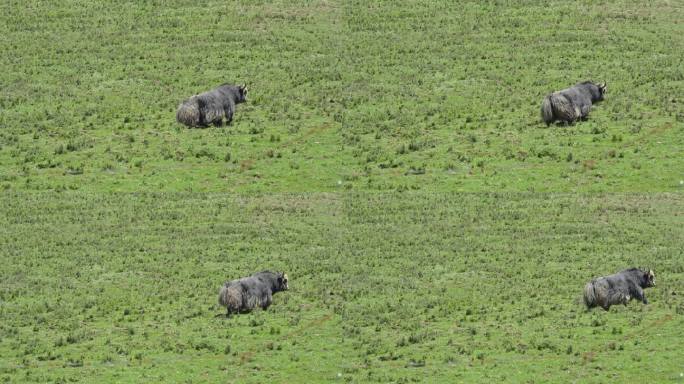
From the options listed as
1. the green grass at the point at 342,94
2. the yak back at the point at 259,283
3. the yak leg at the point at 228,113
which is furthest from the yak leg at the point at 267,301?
the yak leg at the point at 228,113

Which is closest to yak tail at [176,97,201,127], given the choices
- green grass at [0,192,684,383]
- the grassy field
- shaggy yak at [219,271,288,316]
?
the grassy field

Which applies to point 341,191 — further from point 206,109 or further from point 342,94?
point 342,94

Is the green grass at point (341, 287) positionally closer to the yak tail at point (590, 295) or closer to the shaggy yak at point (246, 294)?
the yak tail at point (590, 295)

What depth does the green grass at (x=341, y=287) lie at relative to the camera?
54531 mm

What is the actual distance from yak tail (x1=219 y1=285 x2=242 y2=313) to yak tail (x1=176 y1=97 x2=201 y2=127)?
24552 millimetres

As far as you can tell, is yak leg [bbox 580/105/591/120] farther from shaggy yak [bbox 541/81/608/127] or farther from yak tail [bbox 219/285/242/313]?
yak tail [bbox 219/285/242/313]

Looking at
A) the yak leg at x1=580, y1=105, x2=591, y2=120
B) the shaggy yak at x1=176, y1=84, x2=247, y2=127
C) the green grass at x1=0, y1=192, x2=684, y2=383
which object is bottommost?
the green grass at x1=0, y1=192, x2=684, y2=383

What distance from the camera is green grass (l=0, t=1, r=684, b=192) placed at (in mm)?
77750

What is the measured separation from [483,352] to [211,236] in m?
18.6

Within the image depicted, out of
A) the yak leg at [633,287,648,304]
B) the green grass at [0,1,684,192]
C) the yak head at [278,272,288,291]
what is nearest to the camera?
the yak leg at [633,287,648,304]

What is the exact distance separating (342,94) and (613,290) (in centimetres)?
3316

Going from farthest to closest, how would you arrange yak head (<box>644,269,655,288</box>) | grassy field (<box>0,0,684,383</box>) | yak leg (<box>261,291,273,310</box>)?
yak leg (<box>261,291,273,310</box>) → yak head (<box>644,269,655,288</box>) → grassy field (<box>0,0,684,383</box>)

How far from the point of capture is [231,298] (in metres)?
58.6

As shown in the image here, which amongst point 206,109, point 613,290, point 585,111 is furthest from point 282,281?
point 585,111
